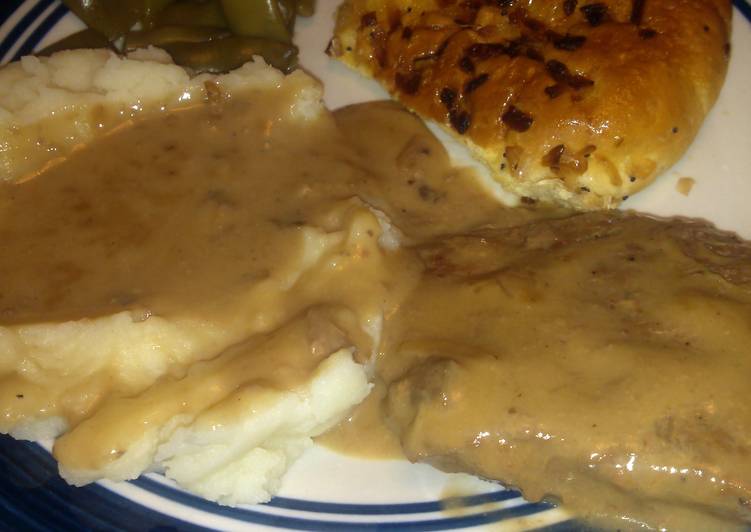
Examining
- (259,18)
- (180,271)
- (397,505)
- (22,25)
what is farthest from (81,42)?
(397,505)

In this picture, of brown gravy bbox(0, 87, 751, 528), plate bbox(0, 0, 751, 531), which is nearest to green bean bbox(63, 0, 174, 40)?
brown gravy bbox(0, 87, 751, 528)

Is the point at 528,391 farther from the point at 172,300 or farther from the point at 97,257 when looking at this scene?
the point at 97,257

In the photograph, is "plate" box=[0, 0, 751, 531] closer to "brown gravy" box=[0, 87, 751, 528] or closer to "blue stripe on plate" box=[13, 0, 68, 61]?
"brown gravy" box=[0, 87, 751, 528]

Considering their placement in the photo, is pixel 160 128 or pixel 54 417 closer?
pixel 54 417

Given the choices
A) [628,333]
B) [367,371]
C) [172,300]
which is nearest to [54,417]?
[172,300]

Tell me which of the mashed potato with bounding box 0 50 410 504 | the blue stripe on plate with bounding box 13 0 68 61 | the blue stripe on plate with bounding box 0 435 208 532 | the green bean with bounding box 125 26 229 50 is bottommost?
the blue stripe on plate with bounding box 0 435 208 532
